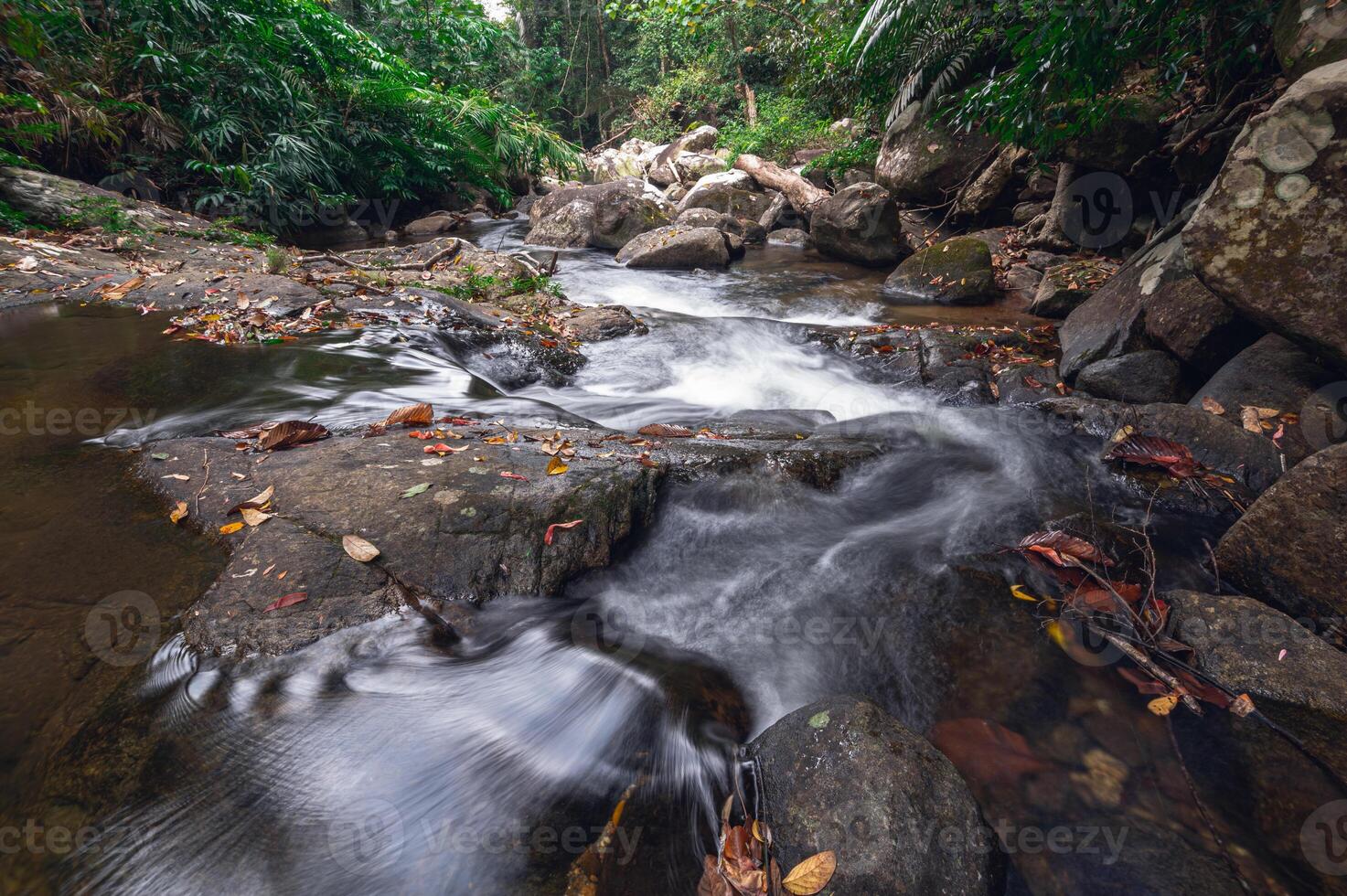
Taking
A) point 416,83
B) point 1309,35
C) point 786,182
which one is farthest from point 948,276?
point 416,83

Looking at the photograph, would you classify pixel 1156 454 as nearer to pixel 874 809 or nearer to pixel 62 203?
pixel 874 809

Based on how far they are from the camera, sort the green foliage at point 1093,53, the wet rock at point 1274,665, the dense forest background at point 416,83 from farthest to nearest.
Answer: the dense forest background at point 416,83 → the green foliage at point 1093,53 → the wet rock at point 1274,665

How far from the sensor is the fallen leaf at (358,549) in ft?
7.64

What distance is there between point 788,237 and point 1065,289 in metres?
6.74

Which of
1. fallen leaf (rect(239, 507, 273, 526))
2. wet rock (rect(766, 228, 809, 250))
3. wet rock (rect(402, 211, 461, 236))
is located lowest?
fallen leaf (rect(239, 507, 273, 526))

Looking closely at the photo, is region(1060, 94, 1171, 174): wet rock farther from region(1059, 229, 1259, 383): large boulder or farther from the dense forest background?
region(1059, 229, 1259, 383): large boulder

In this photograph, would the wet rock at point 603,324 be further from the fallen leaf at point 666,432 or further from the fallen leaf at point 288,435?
the fallen leaf at point 288,435

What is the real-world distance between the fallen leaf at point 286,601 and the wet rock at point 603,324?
4604mm

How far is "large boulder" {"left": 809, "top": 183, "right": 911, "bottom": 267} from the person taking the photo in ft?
30.5

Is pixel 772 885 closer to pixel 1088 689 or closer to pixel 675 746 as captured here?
pixel 675 746

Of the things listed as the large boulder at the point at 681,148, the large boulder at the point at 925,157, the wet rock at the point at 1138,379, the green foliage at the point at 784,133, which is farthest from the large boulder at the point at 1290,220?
the large boulder at the point at 681,148

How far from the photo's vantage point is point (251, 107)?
9.40 meters

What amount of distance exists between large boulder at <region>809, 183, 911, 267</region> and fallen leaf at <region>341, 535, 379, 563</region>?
9.24 metres

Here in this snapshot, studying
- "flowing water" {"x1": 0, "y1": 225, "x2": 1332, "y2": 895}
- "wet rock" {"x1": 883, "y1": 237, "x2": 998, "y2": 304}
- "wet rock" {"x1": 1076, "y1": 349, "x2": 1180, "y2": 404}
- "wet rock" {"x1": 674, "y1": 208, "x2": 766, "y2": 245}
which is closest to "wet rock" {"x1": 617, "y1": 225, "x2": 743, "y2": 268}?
"wet rock" {"x1": 674, "y1": 208, "x2": 766, "y2": 245}
